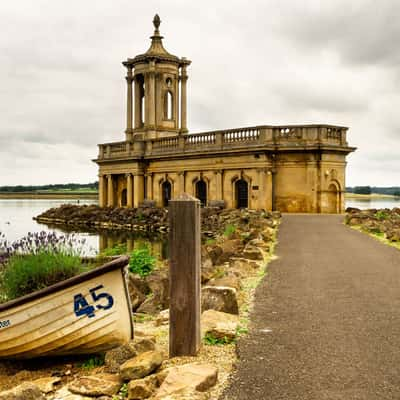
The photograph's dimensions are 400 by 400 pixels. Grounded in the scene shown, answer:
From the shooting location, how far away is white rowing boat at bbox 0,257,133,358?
5656mm

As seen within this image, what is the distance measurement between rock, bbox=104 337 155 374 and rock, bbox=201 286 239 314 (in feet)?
5.26

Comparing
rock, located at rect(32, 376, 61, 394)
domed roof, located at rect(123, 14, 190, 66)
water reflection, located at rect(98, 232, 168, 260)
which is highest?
domed roof, located at rect(123, 14, 190, 66)

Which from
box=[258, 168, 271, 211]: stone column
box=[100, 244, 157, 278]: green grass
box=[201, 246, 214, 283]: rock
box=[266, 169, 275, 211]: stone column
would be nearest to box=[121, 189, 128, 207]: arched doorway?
box=[258, 168, 271, 211]: stone column

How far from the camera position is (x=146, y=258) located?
14602mm

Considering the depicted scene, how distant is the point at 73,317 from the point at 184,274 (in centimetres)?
133

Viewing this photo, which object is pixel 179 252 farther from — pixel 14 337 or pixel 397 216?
pixel 397 216

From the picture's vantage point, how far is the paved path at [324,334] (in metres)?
4.79

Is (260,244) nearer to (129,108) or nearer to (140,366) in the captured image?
(140,366)

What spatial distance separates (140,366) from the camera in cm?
512

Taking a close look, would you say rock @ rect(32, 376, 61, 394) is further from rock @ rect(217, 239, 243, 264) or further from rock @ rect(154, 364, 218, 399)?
rock @ rect(217, 239, 243, 264)

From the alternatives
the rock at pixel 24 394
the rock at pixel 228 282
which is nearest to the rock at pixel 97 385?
the rock at pixel 24 394

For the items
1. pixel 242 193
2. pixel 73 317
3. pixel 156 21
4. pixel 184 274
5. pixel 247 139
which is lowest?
pixel 73 317

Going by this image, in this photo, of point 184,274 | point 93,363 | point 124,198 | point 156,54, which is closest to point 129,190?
point 124,198

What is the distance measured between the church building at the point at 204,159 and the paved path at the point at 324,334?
18.4 meters
